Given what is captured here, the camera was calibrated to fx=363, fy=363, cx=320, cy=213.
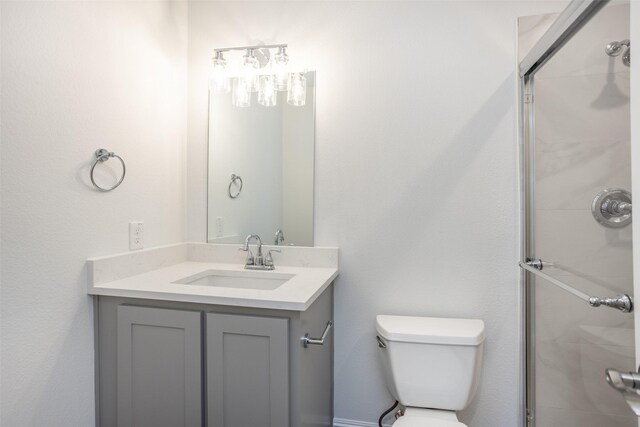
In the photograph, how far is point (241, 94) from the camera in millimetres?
1831

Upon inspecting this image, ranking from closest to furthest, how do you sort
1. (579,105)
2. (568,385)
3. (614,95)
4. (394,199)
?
(614,95), (579,105), (568,385), (394,199)

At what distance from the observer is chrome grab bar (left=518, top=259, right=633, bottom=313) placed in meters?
0.87

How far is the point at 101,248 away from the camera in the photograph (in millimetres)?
1406

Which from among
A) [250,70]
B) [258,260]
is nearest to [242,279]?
[258,260]

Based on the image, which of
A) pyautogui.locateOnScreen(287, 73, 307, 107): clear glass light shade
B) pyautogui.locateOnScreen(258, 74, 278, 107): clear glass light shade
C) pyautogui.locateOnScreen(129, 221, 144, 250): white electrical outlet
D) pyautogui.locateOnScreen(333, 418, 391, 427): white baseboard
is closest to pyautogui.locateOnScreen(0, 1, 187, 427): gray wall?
pyautogui.locateOnScreen(129, 221, 144, 250): white electrical outlet

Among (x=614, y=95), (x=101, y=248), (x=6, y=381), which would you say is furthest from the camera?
(x=101, y=248)

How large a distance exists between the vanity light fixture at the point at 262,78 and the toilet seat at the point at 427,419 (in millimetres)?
1447

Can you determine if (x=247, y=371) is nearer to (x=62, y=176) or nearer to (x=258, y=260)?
(x=258, y=260)

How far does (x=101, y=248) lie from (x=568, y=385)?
5.91 feet

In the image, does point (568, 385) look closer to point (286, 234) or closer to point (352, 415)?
point (352, 415)

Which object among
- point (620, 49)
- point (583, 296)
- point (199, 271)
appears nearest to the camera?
point (620, 49)

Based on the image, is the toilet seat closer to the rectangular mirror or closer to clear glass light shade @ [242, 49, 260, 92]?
the rectangular mirror

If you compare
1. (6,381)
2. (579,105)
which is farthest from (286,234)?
(579,105)

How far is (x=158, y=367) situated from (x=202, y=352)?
0.61 feet
